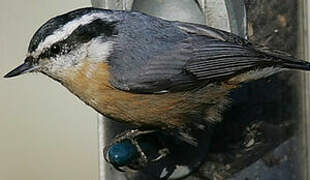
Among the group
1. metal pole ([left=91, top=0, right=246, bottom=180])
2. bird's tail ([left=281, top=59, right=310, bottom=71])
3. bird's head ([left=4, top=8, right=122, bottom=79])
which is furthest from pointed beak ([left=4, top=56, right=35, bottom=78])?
bird's tail ([left=281, top=59, right=310, bottom=71])

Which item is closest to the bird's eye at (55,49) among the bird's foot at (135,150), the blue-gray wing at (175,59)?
the blue-gray wing at (175,59)

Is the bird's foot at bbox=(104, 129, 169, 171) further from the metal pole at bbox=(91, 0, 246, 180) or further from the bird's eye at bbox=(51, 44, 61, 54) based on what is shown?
the bird's eye at bbox=(51, 44, 61, 54)

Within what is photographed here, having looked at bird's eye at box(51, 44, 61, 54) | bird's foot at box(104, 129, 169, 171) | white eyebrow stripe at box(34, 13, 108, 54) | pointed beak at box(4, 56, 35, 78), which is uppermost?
white eyebrow stripe at box(34, 13, 108, 54)

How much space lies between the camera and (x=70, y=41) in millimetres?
3791

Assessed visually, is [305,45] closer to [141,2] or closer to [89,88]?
[141,2]

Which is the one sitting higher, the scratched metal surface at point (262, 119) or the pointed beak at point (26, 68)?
the pointed beak at point (26, 68)

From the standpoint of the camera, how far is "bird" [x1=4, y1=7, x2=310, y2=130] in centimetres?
381

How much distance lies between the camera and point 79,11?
3.82m

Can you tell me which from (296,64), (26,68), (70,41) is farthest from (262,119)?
(26,68)

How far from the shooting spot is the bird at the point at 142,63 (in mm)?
3809

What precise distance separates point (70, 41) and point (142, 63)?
0.92 feet

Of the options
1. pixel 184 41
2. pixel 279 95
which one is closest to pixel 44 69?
pixel 184 41

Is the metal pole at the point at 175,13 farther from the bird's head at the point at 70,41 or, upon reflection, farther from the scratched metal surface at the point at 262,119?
the bird's head at the point at 70,41

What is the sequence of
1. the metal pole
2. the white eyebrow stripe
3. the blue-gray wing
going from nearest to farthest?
the white eyebrow stripe → the blue-gray wing → the metal pole
